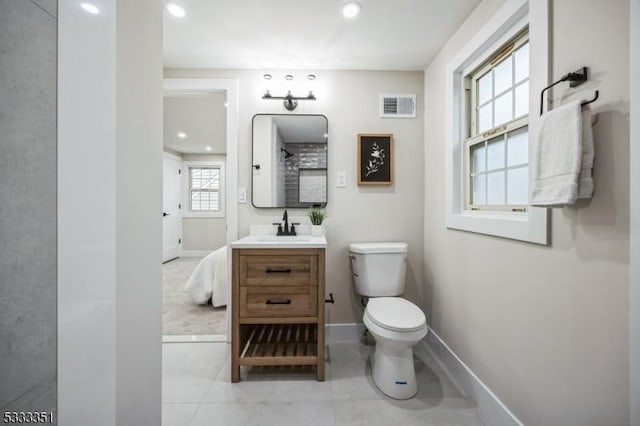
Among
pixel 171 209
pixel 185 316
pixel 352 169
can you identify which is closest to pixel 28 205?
pixel 352 169

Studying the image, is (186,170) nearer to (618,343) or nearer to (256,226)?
(256,226)

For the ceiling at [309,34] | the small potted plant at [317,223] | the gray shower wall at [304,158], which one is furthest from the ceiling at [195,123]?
the small potted plant at [317,223]

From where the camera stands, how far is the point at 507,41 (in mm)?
1332

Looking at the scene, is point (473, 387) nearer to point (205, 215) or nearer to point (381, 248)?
point (381, 248)

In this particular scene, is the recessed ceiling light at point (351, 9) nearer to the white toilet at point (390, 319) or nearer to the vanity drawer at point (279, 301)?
the white toilet at point (390, 319)

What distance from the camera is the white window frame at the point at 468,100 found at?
3.44ft

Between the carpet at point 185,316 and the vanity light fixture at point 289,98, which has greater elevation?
the vanity light fixture at point 289,98

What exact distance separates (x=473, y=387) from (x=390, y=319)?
610mm

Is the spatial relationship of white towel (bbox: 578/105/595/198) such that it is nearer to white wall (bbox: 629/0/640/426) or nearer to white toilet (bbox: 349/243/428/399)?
white wall (bbox: 629/0/640/426)

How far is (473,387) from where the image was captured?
146 centimetres

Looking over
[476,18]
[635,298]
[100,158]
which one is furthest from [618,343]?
[476,18]

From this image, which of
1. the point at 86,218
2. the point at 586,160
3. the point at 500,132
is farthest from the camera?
the point at 500,132

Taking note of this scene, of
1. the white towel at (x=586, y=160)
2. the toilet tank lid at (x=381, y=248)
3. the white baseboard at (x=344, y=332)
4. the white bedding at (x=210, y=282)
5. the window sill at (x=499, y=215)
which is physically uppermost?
the white towel at (x=586, y=160)

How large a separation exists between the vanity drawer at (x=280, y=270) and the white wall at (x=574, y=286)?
1.00 metres
